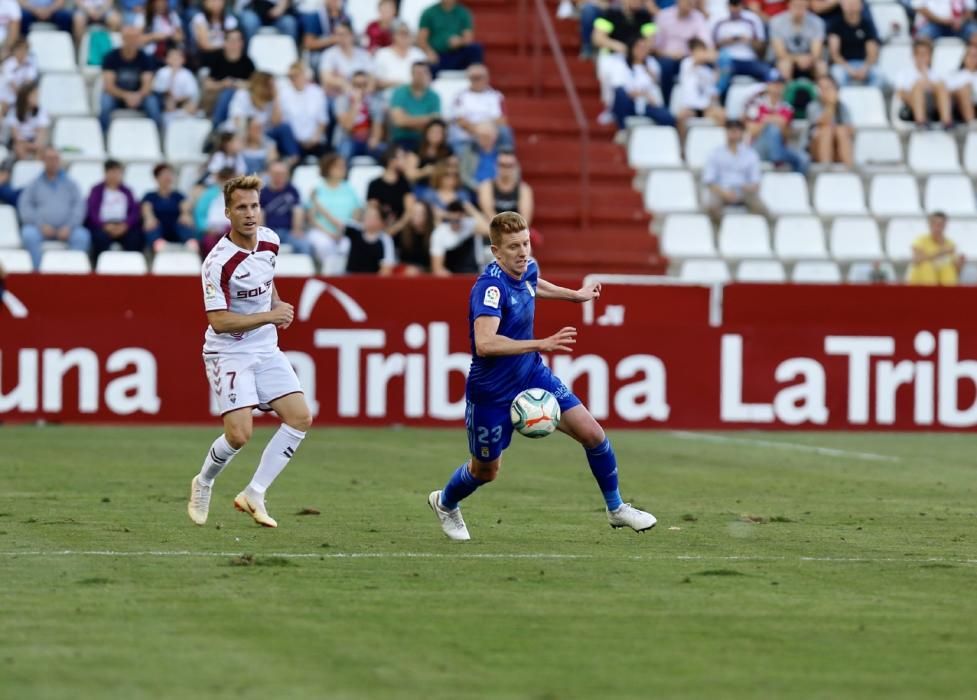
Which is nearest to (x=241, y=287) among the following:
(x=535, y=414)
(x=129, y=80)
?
(x=535, y=414)

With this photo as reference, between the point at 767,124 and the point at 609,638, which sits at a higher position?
the point at 767,124

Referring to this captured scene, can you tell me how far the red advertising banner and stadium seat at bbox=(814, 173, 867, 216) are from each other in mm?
4420

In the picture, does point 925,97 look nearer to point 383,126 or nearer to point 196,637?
point 383,126

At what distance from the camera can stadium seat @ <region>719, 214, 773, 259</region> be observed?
2505 cm

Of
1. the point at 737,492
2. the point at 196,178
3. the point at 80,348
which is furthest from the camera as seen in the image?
the point at 196,178

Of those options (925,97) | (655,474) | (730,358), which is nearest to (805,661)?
(655,474)

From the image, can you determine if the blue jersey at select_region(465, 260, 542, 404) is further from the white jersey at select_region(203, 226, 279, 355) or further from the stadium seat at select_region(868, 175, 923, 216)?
the stadium seat at select_region(868, 175, 923, 216)

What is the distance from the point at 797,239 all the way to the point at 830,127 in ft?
6.60

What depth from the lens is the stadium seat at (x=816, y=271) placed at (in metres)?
24.6

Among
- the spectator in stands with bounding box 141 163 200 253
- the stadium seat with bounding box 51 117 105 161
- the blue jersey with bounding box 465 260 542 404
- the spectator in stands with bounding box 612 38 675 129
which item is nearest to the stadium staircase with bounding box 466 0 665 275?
the spectator in stands with bounding box 612 38 675 129

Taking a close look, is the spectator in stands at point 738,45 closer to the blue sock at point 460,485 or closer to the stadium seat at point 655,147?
the stadium seat at point 655,147

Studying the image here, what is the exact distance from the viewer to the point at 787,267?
24.8m

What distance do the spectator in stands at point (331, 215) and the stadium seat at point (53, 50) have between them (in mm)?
4151

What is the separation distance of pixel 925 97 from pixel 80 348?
1281 centimetres
